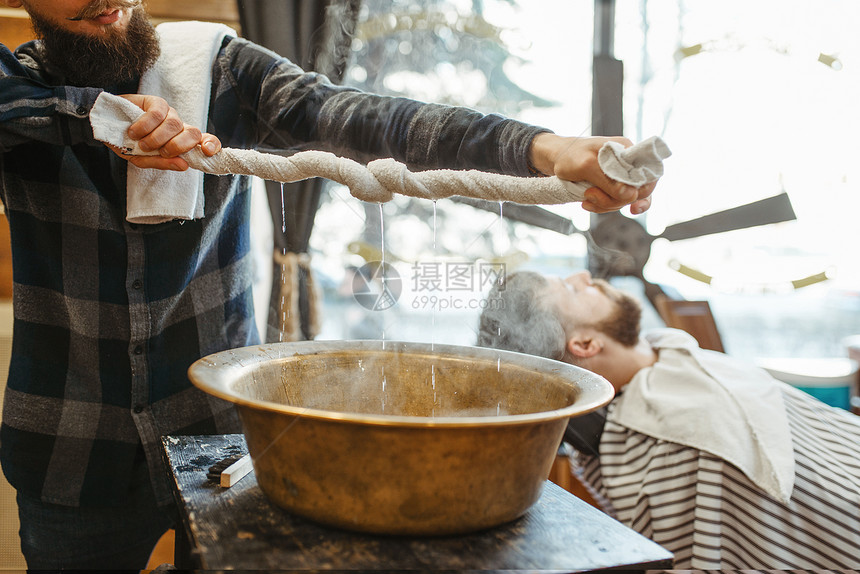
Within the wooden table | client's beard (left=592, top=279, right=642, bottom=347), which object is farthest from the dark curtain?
client's beard (left=592, top=279, right=642, bottom=347)

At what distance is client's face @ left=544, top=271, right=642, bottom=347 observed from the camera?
1328 mm

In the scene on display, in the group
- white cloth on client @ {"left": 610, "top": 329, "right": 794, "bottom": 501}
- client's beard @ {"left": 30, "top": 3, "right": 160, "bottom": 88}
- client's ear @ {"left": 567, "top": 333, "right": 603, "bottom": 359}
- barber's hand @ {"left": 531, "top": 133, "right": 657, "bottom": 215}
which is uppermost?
client's beard @ {"left": 30, "top": 3, "right": 160, "bottom": 88}

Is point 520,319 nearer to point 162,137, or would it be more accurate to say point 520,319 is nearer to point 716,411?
point 162,137

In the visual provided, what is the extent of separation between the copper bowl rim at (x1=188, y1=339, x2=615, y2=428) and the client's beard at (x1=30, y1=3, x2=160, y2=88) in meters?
0.49

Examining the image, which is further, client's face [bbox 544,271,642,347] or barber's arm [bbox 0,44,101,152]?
client's face [bbox 544,271,642,347]

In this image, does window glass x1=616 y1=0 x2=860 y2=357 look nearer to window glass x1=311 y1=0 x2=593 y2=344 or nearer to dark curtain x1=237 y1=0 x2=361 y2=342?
window glass x1=311 y1=0 x2=593 y2=344

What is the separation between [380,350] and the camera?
86cm

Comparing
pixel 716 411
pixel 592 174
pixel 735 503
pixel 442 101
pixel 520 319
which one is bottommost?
pixel 735 503

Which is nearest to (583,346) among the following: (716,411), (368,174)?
(716,411)

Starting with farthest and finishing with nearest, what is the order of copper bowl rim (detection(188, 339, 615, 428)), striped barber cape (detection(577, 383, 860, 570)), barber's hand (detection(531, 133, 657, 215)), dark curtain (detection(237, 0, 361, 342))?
striped barber cape (detection(577, 383, 860, 570)), dark curtain (detection(237, 0, 361, 342)), barber's hand (detection(531, 133, 657, 215)), copper bowl rim (detection(188, 339, 615, 428))

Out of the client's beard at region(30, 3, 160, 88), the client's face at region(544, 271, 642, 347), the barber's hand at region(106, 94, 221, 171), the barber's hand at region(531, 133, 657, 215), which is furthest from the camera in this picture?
the client's face at region(544, 271, 642, 347)

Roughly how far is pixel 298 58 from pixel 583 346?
83 centimetres

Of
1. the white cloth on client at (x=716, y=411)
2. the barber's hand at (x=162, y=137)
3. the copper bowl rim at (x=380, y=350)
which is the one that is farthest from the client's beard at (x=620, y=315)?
the barber's hand at (x=162, y=137)

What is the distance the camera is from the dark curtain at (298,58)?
40.2 inches
